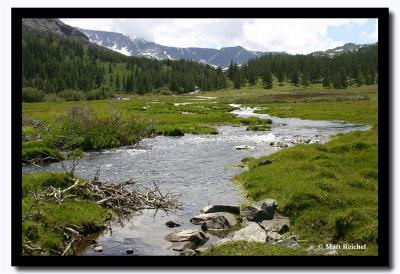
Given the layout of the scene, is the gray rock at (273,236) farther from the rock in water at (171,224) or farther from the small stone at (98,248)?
the small stone at (98,248)

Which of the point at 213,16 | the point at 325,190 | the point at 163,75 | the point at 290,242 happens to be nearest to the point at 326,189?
the point at 325,190

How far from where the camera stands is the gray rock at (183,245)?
14312 mm

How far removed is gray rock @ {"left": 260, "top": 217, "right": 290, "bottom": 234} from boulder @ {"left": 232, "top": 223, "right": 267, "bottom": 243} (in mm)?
657

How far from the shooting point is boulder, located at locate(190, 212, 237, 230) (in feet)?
54.7

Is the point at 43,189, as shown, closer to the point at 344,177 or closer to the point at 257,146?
the point at 344,177

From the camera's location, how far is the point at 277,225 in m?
15.8

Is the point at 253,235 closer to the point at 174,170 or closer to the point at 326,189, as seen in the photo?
the point at 326,189

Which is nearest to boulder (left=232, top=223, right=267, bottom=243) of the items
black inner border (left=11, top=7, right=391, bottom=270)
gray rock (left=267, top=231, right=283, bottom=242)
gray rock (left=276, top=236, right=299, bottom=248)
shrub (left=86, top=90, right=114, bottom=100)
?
gray rock (left=267, top=231, right=283, bottom=242)

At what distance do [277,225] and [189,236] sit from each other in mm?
3169

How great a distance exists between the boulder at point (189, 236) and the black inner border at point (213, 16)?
4.32 m

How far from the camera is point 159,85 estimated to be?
17225 centimetres

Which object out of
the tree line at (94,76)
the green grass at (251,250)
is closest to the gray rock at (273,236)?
the green grass at (251,250)

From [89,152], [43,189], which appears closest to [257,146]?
[89,152]

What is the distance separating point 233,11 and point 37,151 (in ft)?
77.8
